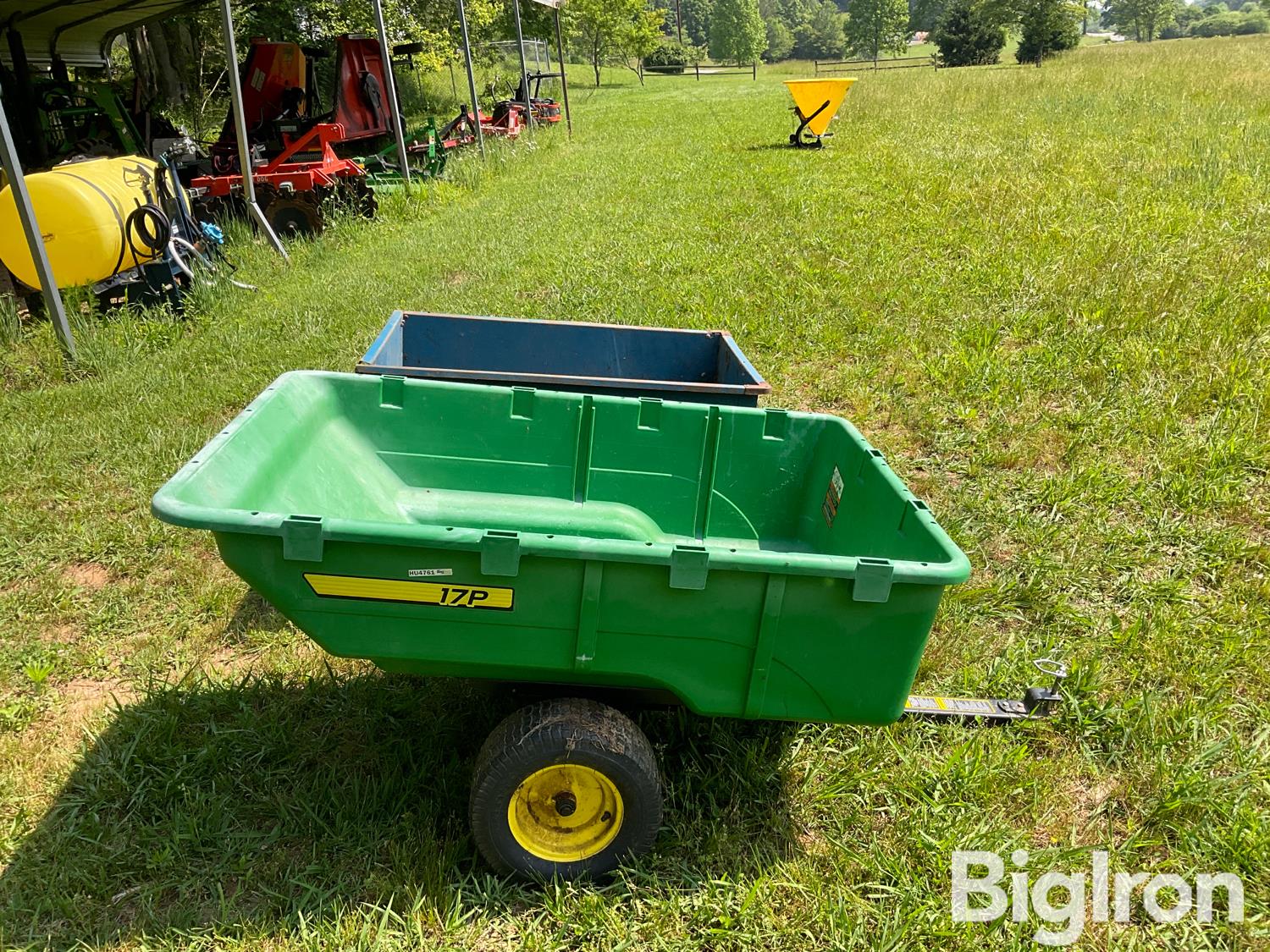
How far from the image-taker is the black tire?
2.04 meters

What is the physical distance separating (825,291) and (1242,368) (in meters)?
3.00

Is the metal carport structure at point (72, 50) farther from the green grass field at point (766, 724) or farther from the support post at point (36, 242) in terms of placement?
the green grass field at point (766, 724)

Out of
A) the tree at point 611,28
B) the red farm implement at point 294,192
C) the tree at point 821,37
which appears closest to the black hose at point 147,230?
the red farm implement at point 294,192

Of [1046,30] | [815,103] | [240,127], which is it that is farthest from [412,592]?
[1046,30]

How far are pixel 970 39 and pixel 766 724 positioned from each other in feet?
177

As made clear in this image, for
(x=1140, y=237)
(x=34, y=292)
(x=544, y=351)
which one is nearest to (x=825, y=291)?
(x=1140, y=237)

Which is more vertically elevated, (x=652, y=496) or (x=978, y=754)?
(x=652, y=496)

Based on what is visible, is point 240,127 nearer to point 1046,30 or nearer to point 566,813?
point 566,813

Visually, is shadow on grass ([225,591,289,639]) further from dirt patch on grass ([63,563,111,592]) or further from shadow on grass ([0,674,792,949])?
dirt patch on grass ([63,563,111,592])

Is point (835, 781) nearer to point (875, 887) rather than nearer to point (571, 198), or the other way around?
point (875, 887)

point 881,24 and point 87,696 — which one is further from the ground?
point 881,24

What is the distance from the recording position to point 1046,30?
43.0 metres

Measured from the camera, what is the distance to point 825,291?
6.92 m

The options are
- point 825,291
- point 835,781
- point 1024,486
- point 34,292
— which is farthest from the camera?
point 825,291
